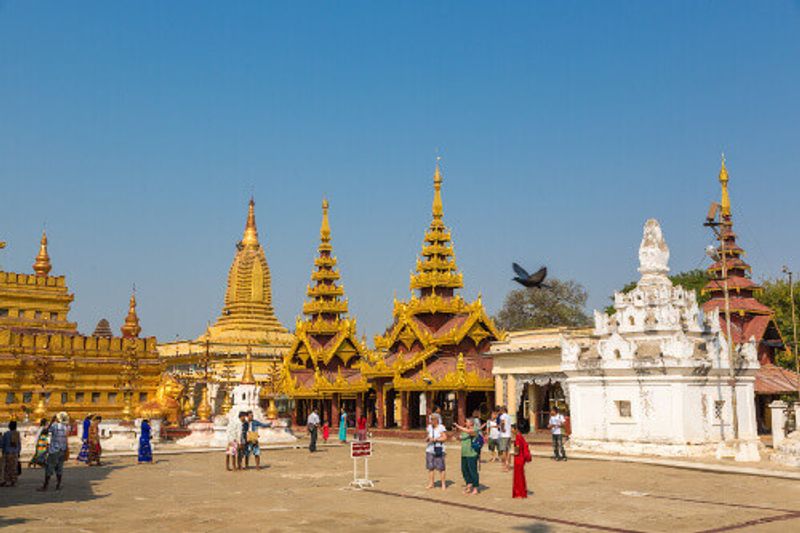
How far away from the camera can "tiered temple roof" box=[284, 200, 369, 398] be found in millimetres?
49312

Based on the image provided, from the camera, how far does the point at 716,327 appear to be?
27500 millimetres

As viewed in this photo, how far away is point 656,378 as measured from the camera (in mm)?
25531

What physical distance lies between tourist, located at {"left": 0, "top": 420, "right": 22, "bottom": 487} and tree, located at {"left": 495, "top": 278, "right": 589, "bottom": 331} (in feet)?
173

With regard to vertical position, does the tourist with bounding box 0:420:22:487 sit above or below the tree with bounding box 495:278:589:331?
below

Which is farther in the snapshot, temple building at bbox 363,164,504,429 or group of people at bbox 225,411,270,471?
temple building at bbox 363,164,504,429

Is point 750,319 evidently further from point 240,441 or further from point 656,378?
point 240,441

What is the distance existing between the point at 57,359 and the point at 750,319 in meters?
35.8

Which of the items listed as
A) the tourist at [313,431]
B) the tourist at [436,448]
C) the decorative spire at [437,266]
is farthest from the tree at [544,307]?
the tourist at [436,448]

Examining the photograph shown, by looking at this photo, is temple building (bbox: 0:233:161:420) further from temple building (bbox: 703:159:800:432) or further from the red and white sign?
temple building (bbox: 703:159:800:432)

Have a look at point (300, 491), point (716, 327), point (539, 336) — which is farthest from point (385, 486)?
point (539, 336)

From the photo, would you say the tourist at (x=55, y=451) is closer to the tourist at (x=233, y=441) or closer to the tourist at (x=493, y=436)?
the tourist at (x=233, y=441)

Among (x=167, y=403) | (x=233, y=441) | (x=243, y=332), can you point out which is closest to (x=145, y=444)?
(x=233, y=441)

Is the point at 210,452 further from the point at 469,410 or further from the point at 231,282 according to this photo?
the point at 231,282

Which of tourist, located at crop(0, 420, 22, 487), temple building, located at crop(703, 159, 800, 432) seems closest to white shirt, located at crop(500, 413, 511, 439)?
tourist, located at crop(0, 420, 22, 487)
